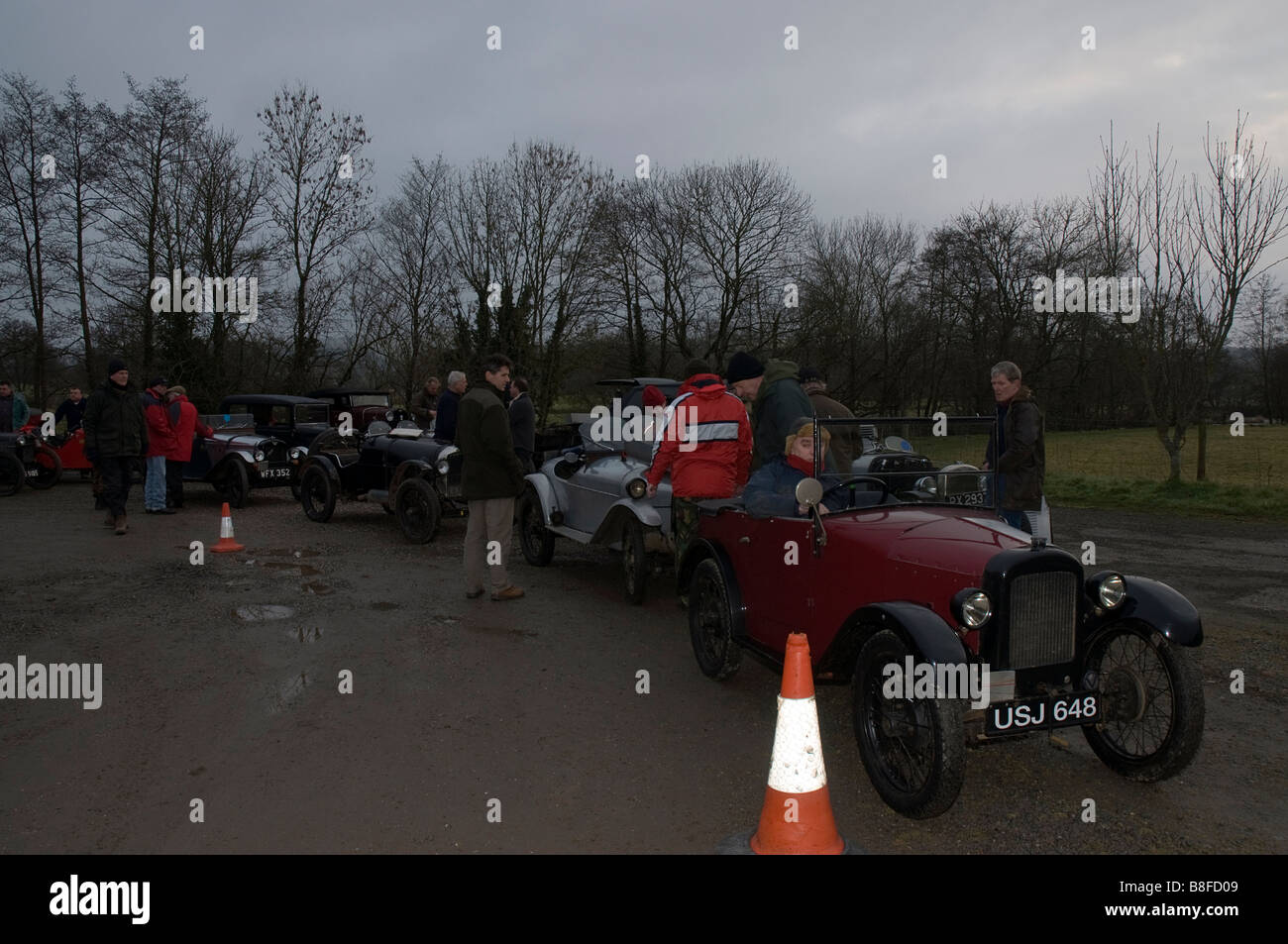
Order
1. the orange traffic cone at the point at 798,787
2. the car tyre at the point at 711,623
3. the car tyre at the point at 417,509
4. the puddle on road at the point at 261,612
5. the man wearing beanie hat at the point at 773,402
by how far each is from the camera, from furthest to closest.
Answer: the car tyre at the point at 417,509
the puddle on road at the point at 261,612
the man wearing beanie hat at the point at 773,402
the car tyre at the point at 711,623
the orange traffic cone at the point at 798,787

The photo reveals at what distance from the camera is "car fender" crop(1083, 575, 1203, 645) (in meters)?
3.71

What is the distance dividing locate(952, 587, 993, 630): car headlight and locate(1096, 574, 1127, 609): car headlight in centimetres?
62

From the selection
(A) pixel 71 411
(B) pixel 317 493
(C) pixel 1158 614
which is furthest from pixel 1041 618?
(A) pixel 71 411

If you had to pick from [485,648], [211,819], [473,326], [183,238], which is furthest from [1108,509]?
[183,238]

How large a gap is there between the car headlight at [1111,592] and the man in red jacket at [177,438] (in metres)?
11.9

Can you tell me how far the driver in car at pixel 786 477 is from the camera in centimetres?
484

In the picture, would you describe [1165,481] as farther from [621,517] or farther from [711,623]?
[711,623]

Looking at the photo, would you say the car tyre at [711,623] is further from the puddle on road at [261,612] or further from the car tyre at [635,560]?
the puddle on road at [261,612]

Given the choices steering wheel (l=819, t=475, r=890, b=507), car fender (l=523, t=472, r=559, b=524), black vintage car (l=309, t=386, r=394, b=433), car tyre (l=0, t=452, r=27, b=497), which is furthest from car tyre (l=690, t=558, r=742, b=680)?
car tyre (l=0, t=452, r=27, b=497)

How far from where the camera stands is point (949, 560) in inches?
151

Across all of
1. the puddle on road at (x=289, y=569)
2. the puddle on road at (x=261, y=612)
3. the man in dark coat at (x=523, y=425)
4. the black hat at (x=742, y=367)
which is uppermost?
the black hat at (x=742, y=367)

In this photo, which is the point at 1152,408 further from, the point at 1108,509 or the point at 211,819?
the point at 211,819

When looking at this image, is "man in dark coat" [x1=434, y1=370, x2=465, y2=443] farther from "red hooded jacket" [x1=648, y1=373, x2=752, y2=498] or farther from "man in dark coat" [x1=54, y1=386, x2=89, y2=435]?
"man in dark coat" [x1=54, y1=386, x2=89, y2=435]

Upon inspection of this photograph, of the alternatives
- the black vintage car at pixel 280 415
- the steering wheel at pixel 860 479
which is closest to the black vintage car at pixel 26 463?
the black vintage car at pixel 280 415
